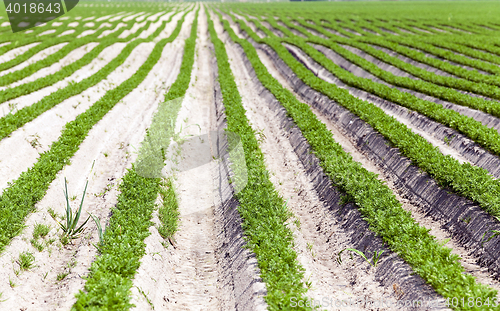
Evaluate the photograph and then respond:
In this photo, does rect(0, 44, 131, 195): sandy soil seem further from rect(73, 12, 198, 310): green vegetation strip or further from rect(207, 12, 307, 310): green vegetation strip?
rect(207, 12, 307, 310): green vegetation strip

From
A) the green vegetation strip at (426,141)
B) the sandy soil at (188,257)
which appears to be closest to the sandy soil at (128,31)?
the green vegetation strip at (426,141)

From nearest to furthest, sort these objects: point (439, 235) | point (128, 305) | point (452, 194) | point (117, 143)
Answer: point (128, 305), point (439, 235), point (452, 194), point (117, 143)

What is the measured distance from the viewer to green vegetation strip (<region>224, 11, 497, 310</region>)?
19.4 ft

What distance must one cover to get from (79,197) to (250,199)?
528cm

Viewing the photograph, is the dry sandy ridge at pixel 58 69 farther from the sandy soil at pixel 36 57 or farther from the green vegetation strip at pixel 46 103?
the sandy soil at pixel 36 57

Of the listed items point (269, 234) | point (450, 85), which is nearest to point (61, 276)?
point (269, 234)

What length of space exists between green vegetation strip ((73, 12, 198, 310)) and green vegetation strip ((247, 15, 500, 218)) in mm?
7766

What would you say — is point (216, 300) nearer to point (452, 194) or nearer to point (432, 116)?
point (452, 194)

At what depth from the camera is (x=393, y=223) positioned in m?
7.58

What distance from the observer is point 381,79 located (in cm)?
2120

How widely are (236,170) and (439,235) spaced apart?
589 cm

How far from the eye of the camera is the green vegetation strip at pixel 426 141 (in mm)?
8477

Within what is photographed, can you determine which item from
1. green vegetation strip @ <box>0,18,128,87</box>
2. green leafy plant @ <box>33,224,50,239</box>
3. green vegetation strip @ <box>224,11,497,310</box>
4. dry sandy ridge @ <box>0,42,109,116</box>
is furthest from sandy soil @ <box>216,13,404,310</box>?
green vegetation strip @ <box>0,18,128,87</box>

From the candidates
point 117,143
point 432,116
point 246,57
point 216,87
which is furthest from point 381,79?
point 117,143
